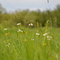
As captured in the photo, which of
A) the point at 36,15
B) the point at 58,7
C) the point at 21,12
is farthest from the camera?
the point at 21,12

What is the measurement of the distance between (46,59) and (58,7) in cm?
2154

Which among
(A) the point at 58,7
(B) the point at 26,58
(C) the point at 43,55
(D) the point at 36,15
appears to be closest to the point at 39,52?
(C) the point at 43,55

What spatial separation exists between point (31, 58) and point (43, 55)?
13 cm

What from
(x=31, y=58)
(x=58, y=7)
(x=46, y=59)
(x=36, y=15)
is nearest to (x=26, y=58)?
(x=31, y=58)

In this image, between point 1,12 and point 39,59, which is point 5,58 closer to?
point 39,59

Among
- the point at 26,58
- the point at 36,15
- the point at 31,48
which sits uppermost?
the point at 31,48

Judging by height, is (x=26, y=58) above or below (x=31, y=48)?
below

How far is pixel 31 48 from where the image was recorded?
3.52 ft

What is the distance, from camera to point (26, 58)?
1.18 metres

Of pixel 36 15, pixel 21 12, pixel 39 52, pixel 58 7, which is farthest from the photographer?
pixel 21 12

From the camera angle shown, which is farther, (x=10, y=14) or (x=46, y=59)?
(x=10, y=14)

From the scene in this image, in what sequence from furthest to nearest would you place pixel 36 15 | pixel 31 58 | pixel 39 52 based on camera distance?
pixel 36 15, pixel 31 58, pixel 39 52

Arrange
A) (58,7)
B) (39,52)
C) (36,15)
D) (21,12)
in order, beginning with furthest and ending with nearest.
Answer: (21,12), (36,15), (58,7), (39,52)

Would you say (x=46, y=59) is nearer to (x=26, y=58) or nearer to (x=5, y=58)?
(x=26, y=58)
